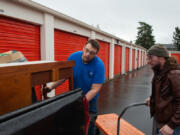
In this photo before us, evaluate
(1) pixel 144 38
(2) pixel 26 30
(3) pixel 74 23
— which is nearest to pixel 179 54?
(1) pixel 144 38

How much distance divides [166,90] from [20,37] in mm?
4107

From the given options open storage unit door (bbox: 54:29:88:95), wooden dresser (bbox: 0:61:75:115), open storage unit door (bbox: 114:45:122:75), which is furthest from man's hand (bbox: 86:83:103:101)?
open storage unit door (bbox: 114:45:122:75)

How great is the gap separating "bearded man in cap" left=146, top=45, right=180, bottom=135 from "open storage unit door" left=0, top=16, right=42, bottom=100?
3685mm

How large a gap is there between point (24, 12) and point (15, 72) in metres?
3.79

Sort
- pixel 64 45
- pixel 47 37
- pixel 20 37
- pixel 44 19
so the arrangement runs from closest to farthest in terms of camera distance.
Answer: pixel 20 37 → pixel 44 19 → pixel 47 37 → pixel 64 45

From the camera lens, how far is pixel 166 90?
75.2 inches

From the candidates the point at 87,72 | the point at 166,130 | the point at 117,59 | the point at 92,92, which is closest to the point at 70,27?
the point at 87,72

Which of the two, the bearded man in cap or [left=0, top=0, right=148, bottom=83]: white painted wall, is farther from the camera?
[left=0, top=0, right=148, bottom=83]: white painted wall

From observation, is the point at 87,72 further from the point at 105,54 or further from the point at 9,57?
the point at 105,54

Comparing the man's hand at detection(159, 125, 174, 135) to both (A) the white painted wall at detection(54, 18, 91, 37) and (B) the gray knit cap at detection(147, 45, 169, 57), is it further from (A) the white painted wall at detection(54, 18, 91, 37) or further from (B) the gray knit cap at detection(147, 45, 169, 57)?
(A) the white painted wall at detection(54, 18, 91, 37)

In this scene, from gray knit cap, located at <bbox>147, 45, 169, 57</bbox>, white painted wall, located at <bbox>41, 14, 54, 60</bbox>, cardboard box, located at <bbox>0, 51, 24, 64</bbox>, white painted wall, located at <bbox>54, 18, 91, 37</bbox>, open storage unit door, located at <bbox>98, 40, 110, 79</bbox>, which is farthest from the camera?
open storage unit door, located at <bbox>98, 40, 110, 79</bbox>

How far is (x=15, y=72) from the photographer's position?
1.04 m

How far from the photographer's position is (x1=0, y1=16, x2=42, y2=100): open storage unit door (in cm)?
380

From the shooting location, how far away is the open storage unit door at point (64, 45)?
5.71 metres
